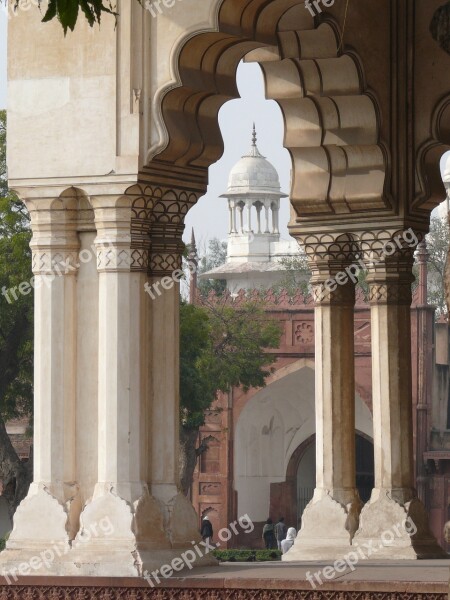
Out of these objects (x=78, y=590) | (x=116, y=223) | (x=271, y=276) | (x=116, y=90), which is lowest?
(x=78, y=590)

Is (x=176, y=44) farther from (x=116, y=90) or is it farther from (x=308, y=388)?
(x=308, y=388)

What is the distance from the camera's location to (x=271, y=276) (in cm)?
5091

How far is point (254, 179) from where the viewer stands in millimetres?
52000

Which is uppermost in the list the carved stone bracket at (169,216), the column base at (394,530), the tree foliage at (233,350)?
the tree foliage at (233,350)

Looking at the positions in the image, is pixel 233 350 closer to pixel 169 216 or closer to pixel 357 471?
pixel 357 471

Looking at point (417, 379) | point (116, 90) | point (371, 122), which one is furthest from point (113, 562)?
point (417, 379)

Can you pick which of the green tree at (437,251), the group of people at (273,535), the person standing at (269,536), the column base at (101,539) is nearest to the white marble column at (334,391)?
the column base at (101,539)

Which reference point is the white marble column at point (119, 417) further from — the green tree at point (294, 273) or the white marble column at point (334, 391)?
the green tree at point (294, 273)

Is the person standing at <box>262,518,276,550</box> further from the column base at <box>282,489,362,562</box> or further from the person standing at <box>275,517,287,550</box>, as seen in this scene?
the column base at <box>282,489,362,562</box>

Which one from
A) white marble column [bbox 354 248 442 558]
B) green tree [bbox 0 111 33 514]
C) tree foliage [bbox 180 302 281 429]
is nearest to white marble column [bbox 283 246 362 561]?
white marble column [bbox 354 248 442 558]

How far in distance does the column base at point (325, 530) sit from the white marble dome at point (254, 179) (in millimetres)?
39591

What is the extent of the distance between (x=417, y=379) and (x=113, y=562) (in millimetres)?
26035

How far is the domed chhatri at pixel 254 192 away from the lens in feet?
171

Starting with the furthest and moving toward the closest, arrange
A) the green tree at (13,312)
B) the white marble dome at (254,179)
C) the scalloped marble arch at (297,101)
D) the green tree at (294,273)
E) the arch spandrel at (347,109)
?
1. the white marble dome at (254,179)
2. the green tree at (294,273)
3. the green tree at (13,312)
4. the arch spandrel at (347,109)
5. the scalloped marble arch at (297,101)
